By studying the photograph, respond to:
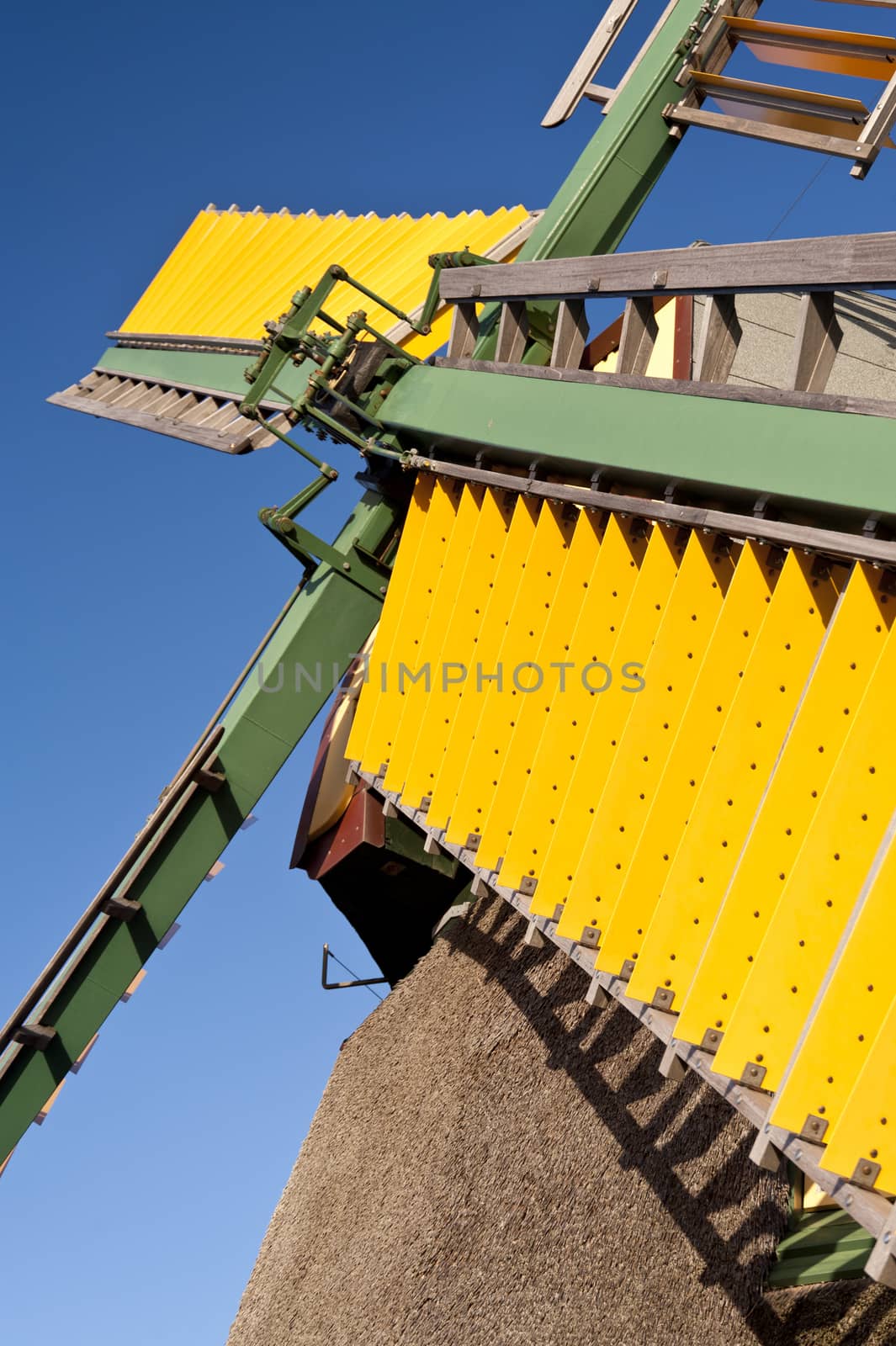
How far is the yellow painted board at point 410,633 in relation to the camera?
8.21 meters

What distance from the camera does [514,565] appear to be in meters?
7.35

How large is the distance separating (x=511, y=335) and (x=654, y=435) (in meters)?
2.09

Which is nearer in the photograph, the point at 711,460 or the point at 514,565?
the point at 711,460

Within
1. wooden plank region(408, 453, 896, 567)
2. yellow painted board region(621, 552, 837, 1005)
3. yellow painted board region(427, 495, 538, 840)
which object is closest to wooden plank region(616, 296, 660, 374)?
wooden plank region(408, 453, 896, 567)

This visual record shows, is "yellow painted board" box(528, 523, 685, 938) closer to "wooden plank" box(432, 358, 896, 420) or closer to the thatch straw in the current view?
"wooden plank" box(432, 358, 896, 420)

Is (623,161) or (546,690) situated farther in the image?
(623,161)

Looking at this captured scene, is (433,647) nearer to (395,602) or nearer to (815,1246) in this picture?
(395,602)

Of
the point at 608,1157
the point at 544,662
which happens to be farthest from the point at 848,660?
the point at 608,1157

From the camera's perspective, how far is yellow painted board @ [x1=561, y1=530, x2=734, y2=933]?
5.76m

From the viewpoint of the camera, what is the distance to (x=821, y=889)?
479 centimetres

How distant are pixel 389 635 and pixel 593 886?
2.91m

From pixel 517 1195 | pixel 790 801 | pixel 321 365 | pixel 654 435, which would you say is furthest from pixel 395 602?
pixel 790 801

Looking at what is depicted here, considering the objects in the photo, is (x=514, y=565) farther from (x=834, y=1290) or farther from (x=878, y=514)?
(x=834, y=1290)

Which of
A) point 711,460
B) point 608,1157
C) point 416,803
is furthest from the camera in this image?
point 416,803
